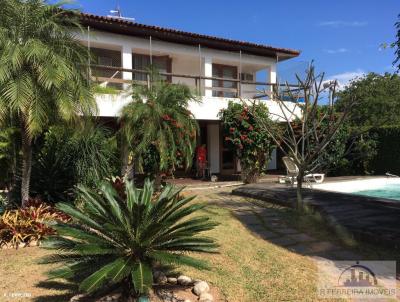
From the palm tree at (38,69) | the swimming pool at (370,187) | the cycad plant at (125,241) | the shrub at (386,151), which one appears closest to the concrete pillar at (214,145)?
the swimming pool at (370,187)

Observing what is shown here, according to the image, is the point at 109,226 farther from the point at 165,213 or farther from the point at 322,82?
the point at 322,82

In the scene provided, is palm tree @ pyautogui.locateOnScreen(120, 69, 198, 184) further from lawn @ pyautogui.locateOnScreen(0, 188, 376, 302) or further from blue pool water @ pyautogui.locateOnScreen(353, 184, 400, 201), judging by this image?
blue pool water @ pyautogui.locateOnScreen(353, 184, 400, 201)

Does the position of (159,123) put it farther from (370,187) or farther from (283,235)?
(370,187)

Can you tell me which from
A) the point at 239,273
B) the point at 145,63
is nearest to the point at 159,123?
the point at 239,273

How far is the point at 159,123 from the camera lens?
10.6 metres

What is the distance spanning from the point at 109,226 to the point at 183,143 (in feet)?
22.5

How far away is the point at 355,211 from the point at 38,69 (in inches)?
266

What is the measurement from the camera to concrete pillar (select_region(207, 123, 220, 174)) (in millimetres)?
18547

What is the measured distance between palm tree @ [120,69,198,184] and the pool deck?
2.41 meters

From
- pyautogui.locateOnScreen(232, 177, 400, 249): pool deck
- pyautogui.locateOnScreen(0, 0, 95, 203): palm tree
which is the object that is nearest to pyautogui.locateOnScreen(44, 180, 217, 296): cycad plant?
pyautogui.locateOnScreen(0, 0, 95, 203): palm tree

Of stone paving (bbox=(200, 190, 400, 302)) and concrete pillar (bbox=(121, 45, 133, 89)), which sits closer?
stone paving (bbox=(200, 190, 400, 302))

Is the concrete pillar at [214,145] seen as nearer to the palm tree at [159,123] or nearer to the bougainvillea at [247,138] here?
the bougainvillea at [247,138]

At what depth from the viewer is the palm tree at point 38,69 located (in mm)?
6773

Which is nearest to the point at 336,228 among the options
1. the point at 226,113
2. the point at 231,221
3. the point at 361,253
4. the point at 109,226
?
the point at 361,253
